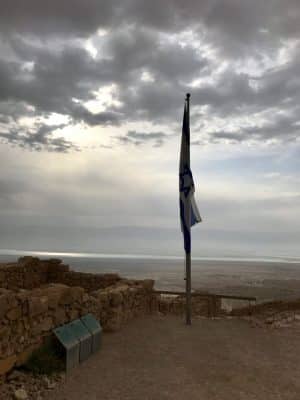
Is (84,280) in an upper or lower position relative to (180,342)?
upper

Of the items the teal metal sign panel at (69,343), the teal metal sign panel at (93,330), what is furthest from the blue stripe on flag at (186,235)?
the teal metal sign panel at (69,343)

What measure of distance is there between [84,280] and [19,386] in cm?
868

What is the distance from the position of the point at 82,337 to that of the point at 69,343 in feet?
1.65

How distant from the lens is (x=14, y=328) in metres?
6.11

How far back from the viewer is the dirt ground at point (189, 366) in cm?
565

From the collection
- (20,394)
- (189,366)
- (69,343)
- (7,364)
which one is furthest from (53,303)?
(189,366)

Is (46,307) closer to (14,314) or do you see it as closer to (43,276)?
(14,314)

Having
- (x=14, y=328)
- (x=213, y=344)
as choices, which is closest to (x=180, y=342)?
(x=213, y=344)

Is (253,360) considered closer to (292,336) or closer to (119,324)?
(292,336)

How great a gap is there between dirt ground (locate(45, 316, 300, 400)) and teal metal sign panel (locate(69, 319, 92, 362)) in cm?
20

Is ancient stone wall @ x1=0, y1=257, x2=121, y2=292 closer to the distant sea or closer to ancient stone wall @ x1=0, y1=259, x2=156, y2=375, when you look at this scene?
ancient stone wall @ x1=0, y1=259, x2=156, y2=375

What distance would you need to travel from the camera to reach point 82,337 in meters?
7.12

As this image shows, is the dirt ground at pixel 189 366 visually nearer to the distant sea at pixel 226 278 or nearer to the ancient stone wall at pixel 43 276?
the ancient stone wall at pixel 43 276

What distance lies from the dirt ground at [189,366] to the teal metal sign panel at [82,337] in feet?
0.66
